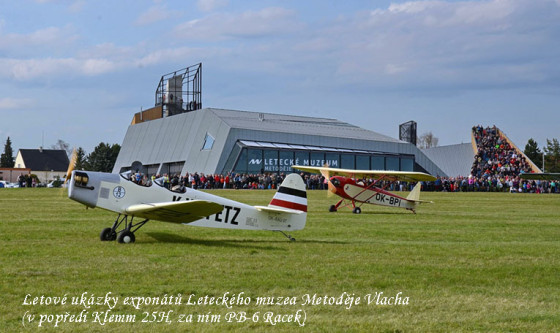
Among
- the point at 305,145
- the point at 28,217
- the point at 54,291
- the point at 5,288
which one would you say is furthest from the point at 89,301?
the point at 305,145

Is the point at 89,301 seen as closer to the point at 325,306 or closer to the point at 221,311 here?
the point at 221,311

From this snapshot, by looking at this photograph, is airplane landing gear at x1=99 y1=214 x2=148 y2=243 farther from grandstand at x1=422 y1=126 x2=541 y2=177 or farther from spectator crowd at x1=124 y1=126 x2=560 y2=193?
grandstand at x1=422 y1=126 x2=541 y2=177

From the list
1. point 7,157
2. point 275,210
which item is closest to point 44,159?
point 7,157

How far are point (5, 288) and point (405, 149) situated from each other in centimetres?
6496

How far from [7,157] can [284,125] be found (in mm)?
83108

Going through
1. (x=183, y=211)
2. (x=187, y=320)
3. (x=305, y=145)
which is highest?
(x=305, y=145)

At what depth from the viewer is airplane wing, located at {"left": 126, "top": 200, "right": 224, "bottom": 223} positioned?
489 inches

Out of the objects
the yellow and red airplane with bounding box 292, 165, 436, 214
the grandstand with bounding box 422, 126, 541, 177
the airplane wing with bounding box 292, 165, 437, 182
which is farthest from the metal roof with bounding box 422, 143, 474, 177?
the yellow and red airplane with bounding box 292, 165, 436, 214

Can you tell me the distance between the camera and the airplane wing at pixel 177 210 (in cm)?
1241

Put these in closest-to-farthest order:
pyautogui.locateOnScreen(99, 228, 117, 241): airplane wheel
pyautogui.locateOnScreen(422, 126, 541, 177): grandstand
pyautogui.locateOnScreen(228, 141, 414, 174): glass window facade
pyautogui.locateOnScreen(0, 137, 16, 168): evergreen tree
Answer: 1. pyautogui.locateOnScreen(99, 228, 117, 241): airplane wheel
2. pyautogui.locateOnScreen(228, 141, 414, 174): glass window facade
3. pyautogui.locateOnScreen(422, 126, 541, 177): grandstand
4. pyautogui.locateOnScreen(0, 137, 16, 168): evergreen tree

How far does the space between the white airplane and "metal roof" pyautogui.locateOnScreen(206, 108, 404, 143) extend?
46475 mm

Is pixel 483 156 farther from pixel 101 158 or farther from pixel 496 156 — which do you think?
pixel 101 158

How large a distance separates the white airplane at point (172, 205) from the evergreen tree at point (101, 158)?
80.0 meters

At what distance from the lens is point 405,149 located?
70.4 meters
